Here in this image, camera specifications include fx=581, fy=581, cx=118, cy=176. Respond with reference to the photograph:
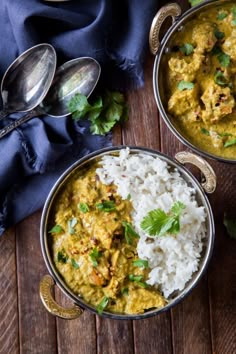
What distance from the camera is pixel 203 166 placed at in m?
2.29

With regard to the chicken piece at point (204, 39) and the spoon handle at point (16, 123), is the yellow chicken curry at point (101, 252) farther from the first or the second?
the chicken piece at point (204, 39)

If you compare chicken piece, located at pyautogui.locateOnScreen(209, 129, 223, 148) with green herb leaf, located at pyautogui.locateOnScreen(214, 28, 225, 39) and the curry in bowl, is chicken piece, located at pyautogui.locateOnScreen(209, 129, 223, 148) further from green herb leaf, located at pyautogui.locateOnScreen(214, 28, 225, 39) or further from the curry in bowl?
green herb leaf, located at pyautogui.locateOnScreen(214, 28, 225, 39)

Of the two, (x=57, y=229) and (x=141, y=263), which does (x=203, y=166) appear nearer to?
(x=141, y=263)

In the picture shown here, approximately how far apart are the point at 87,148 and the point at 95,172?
0.22 meters

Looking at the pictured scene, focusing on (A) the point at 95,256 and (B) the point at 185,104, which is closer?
(A) the point at 95,256

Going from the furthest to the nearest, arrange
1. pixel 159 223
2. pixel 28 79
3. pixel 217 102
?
pixel 28 79
pixel 217 102
pixel 159 223

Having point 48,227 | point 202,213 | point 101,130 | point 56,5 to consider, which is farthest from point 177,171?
point 56,5

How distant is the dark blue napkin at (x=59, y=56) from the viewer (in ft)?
8.19

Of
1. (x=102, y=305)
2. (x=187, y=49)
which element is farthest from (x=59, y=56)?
(x=102, y=305)

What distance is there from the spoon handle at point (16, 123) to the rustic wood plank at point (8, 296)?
0.44 meters

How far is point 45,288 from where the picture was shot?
2379 mm

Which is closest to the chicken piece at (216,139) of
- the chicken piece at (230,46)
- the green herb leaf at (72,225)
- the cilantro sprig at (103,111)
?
the chicken piece at (230,46)

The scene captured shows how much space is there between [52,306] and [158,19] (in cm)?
123

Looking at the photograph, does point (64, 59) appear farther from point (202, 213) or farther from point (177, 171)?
point (202, 213)
